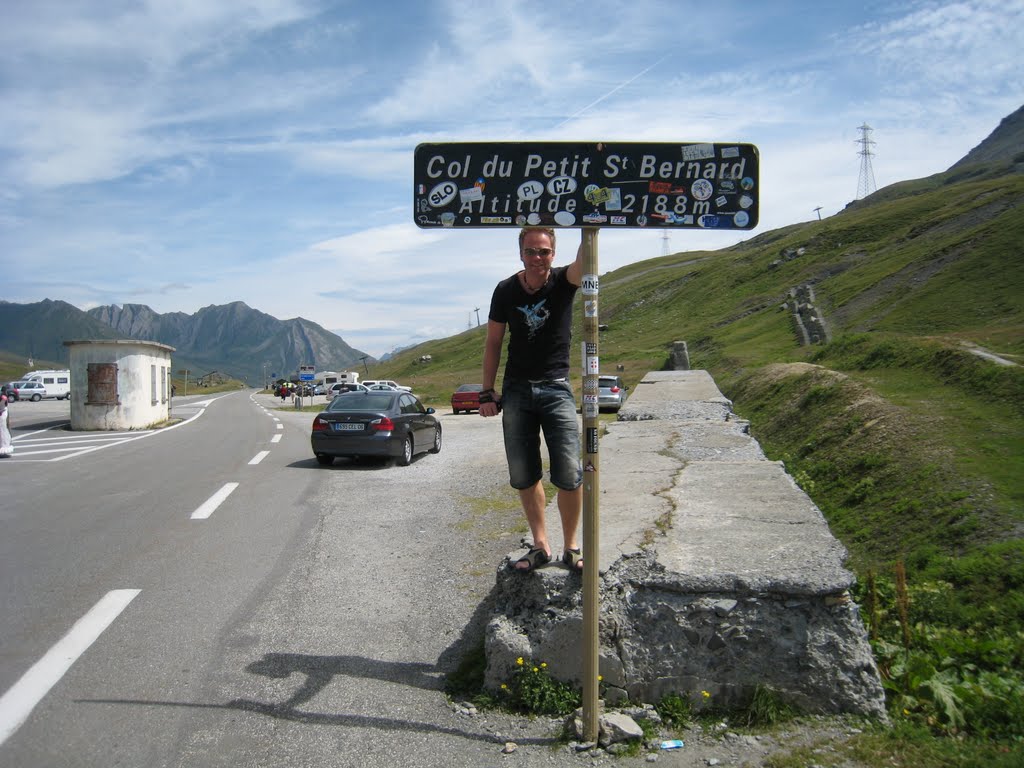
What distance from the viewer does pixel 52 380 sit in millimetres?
56062

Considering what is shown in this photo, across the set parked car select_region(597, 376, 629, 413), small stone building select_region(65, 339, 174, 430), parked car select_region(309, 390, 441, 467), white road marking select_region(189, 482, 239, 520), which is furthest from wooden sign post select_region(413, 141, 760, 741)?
parked car select_region(597, 376, 629, 413)

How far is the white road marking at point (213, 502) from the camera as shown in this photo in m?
8.50

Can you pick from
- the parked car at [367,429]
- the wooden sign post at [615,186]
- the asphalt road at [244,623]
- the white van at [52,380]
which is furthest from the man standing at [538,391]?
the white van at [52,380]

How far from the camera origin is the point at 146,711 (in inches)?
138

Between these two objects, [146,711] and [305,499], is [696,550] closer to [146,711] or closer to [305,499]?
[146,711]

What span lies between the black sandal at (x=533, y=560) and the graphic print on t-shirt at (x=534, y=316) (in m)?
1.14

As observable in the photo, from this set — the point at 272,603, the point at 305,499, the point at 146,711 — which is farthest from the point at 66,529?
the point at 146,711

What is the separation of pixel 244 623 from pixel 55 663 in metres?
1.04

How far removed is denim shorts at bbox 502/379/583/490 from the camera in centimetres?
399

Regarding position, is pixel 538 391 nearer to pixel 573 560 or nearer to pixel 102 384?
pixel 573 560

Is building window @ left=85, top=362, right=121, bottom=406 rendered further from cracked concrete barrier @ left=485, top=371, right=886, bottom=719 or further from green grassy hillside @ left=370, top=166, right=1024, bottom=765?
cracked concrete barrier @ left=485, top=371, right=886, bottom=719

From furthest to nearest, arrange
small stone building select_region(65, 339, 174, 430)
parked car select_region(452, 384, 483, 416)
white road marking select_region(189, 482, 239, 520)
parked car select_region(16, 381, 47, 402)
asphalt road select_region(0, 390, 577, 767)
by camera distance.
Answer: parked car select_region(16, 381, 47, 402)
parked car select_region(452, 384, 483, 416)
small stone building select_region(65, 339, 174, 430)
white road marking select_region(189, 482, 239, 520)
asphalt road select_region(0, 390, 577, 767)

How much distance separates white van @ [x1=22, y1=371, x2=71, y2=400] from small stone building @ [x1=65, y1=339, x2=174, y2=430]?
117 feet

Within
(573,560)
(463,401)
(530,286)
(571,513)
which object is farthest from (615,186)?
(463,401)
